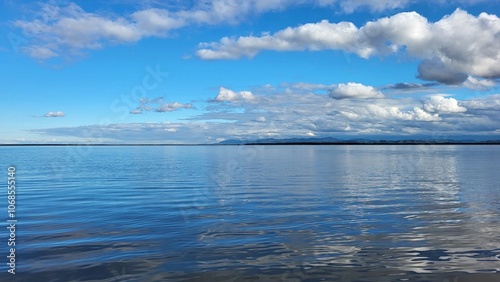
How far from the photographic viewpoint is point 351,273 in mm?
14852

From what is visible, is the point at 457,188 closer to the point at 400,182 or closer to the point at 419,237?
the point at 400,182

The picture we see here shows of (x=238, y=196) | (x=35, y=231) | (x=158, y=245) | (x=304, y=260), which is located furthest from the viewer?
(x=238, y=196)

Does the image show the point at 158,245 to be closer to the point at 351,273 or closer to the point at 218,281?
the point at 218,281

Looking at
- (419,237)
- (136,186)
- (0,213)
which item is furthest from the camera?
(136,186)

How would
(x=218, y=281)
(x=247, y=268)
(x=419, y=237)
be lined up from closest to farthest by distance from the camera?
(x=218, y=281) → (x=247, y=268) → (x=419, y=237)

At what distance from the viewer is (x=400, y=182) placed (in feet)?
165

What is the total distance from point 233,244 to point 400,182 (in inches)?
1463

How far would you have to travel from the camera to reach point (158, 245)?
19141 millimetres

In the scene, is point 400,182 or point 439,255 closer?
point 439,255

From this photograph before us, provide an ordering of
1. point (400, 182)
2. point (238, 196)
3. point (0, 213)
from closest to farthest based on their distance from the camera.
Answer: point (0, 213), point (238, 196), point (400, 182)

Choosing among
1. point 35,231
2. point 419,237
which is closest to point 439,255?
point 419,237

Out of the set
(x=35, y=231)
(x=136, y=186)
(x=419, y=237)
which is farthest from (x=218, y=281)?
(x=136, y=186)

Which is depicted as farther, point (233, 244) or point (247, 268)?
point (233, 244)

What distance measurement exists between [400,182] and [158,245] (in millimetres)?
39365
